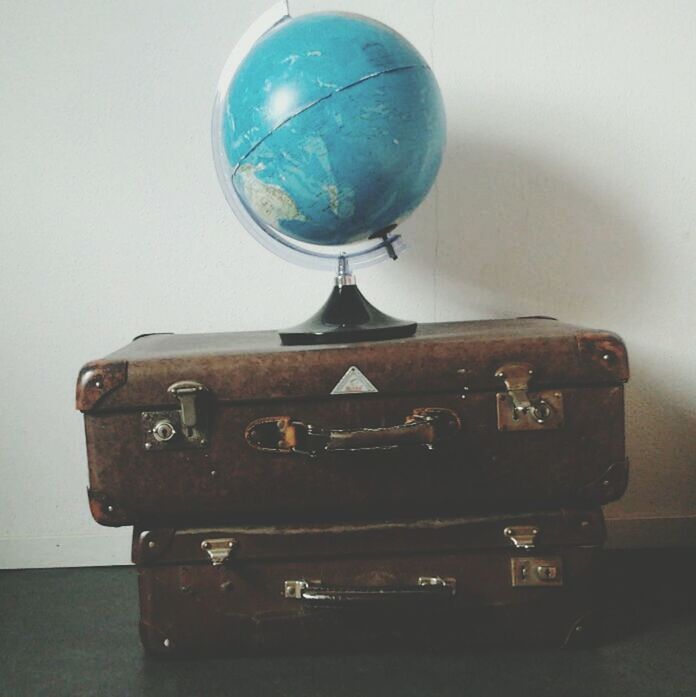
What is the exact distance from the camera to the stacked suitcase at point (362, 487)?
1.16 meters

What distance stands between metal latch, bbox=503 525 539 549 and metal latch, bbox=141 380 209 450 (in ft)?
1.72

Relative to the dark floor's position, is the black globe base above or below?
above

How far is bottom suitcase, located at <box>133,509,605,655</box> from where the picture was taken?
119cm

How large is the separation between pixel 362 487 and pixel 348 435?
0.40 feet

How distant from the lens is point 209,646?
1.22m

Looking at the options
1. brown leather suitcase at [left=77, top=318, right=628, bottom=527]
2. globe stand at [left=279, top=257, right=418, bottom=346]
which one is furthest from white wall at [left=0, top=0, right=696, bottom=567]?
brown leather suitcase at [left=77, top=318, right=628, bottom=527]

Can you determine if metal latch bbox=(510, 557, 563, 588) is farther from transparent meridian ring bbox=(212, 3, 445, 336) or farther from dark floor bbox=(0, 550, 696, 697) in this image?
transparent meridian ring bbox=(212, 3, 445, 336)

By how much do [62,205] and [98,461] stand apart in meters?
0.82

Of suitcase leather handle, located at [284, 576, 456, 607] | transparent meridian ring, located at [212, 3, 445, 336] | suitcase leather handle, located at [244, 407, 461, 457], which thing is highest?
transparent meridian ring, located at [212, 3, 445, 336]

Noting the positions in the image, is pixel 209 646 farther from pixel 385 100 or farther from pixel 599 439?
pixel 385 100

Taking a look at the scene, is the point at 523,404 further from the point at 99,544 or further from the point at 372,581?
the point at 99,544

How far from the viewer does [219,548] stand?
1188 mm

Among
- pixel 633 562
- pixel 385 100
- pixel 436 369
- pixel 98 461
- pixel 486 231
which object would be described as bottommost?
pixel 633 562

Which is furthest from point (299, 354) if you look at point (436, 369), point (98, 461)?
point (98, 461)
